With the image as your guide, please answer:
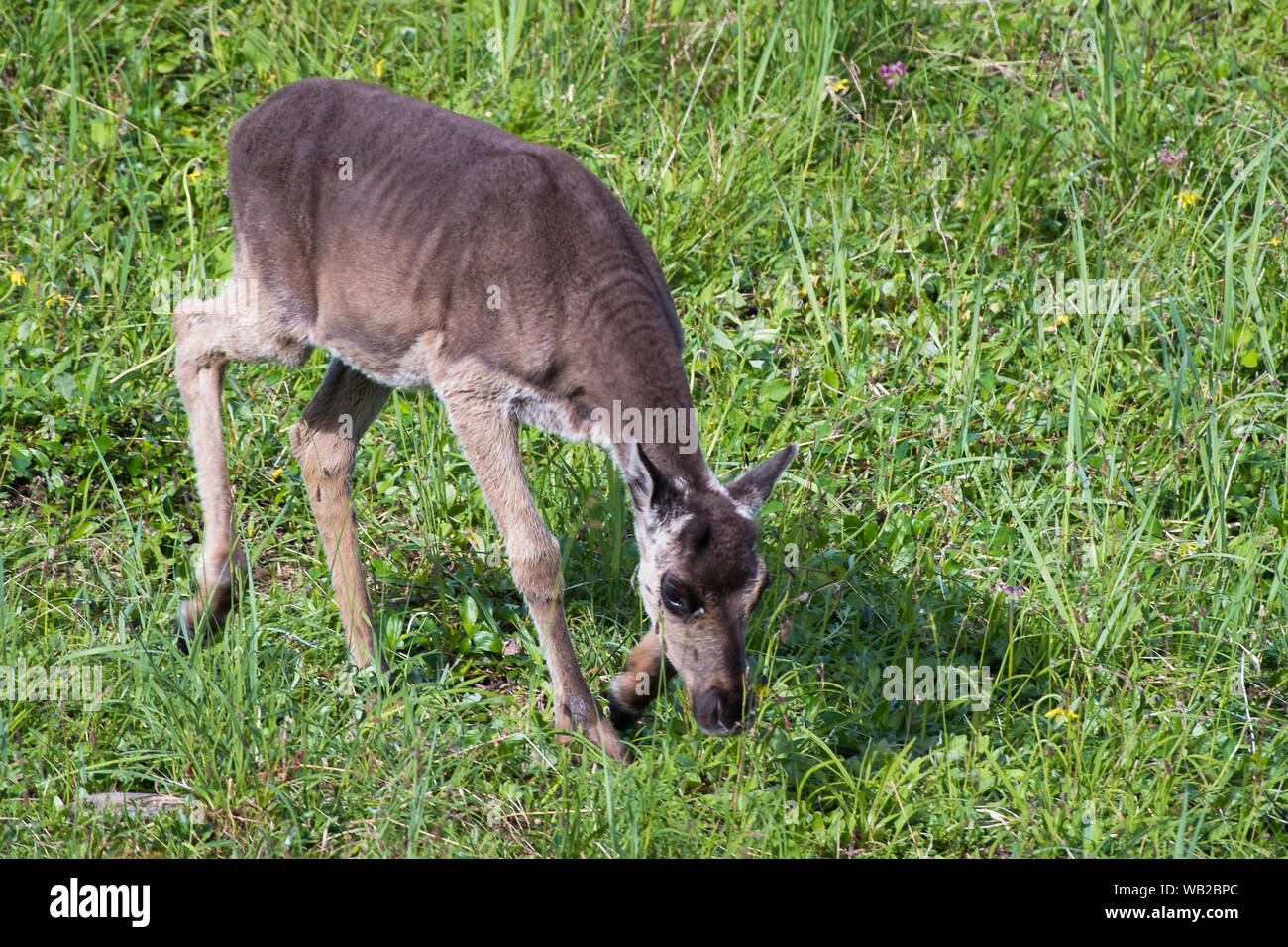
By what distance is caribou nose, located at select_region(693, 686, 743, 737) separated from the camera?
4254 mm

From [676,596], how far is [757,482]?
0.45m

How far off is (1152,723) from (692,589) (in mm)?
1594

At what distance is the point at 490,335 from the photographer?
4.59m

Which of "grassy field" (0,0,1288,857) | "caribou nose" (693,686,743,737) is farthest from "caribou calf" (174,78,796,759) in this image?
"grassy field" (0,0,1288,857)

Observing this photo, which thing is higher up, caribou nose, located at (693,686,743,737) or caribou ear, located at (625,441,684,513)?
caribou ear, located at (625,441,684,513)

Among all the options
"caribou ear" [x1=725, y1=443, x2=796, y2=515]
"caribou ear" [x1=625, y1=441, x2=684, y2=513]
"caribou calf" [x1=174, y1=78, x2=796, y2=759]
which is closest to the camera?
"caribou ear" [x1=625, y1=441, x2=684, y2=513]

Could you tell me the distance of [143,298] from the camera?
6512 millimetres

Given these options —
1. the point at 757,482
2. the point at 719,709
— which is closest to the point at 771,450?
the point at 757,482

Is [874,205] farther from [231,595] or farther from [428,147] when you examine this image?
[231,595]

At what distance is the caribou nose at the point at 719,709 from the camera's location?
4.25 metres

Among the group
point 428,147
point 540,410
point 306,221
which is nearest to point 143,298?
point 306,221

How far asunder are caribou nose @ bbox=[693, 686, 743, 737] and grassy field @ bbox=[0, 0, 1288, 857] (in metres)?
0.16

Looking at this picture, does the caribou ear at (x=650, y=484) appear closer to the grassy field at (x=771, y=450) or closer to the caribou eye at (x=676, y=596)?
the caribou eye at (x=676, y=596)

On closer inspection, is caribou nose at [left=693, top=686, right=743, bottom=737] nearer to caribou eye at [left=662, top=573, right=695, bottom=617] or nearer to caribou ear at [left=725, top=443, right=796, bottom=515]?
caribou eye at [left=662, top=573, right=695, bottom=617]
